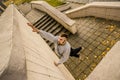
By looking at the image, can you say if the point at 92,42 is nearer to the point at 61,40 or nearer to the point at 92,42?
the point at 92,42

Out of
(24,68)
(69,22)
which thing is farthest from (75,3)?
(24,68)

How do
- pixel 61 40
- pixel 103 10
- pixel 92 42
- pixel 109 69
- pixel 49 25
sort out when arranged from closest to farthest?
1. pixel 109 69
2. pixel 61 40
3. pixel 92 42
4. pixel 103 10
5. pixel 49 25

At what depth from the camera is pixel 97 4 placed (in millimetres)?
8555

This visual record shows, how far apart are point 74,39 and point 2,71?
640cm

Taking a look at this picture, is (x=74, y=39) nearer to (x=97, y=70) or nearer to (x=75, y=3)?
(x=97, y=70)

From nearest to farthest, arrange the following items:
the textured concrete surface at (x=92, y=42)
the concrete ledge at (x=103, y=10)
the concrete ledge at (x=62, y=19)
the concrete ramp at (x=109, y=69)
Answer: the concrete ramp at (x=109, y=69) < the textured concrete surface at (x=92, y=42) < the concrete ledge at (x=103, y=10) < the concrete ledge at (x=62, y=19)

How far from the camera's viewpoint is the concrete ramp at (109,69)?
12.2ft

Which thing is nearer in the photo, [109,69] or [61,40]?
[109,69]

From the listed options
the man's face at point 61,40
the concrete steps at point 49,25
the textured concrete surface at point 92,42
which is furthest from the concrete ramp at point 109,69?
the concrete steps at point 49,25

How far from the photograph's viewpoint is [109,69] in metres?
3.92

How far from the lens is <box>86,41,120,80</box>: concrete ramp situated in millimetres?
3709

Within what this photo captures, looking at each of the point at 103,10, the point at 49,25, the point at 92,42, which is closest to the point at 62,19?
the point at 49,25

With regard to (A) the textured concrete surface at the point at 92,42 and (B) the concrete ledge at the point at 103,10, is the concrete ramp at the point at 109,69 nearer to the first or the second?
(A) the textured concrete surface at the point at 92,42

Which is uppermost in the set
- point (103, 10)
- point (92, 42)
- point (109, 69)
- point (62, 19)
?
point (109, 69)
